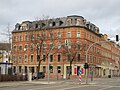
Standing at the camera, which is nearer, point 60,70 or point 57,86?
point 57,86

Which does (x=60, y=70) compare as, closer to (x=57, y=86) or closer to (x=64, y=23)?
(x=64, y=23)

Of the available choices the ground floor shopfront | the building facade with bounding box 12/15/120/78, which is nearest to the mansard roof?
the building facade with bounding box 12/15/120/78

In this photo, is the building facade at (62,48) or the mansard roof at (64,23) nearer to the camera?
the building facade at (62,48)

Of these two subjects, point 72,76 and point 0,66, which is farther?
point 72,76

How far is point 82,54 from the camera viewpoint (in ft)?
261

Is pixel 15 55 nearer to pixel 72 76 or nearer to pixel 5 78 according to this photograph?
pixel 72 76

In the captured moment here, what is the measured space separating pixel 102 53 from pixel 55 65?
1142 inches

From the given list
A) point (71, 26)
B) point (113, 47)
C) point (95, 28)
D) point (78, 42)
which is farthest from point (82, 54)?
point (113, 47)

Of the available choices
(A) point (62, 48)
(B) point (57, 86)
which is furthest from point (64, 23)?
(B) point (57, 86)

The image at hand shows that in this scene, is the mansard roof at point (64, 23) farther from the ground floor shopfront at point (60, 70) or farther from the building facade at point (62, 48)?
the ground floor shopfront at point (60, 70)

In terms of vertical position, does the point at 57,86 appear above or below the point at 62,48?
below

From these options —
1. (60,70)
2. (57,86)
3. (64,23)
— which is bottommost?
(57,86)

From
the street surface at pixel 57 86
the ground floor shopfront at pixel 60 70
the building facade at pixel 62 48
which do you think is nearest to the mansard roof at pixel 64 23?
the building facade at pixel 62 48

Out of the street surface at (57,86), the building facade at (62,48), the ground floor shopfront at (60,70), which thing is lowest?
the street surface at (57,86)
